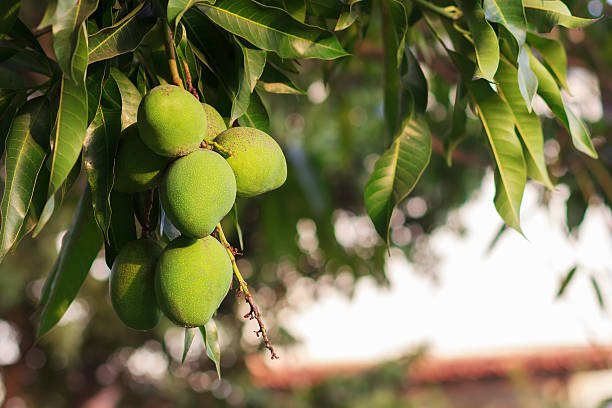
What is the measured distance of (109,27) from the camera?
770 millimetres

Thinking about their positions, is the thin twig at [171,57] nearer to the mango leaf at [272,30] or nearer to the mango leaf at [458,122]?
the mango leaf at [272,30]

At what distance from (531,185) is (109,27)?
227 cm

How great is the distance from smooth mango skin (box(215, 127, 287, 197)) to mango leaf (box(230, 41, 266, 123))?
0.10ft

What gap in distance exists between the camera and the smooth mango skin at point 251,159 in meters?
0.77

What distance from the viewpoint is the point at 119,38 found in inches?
30.7

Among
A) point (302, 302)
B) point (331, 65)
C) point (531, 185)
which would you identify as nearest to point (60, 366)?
point (302, 302)

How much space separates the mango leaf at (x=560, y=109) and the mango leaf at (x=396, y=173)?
14 centimetres

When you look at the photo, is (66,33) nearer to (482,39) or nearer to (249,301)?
(249,301)

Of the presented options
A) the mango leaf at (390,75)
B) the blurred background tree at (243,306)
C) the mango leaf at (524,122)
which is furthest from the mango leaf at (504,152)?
the blurred background tree at (243,306)

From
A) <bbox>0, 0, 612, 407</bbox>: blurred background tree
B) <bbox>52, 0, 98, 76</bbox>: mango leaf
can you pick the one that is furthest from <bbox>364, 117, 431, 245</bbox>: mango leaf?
<bbox>0, 0, 612, 407</bbox>: blurred background tree

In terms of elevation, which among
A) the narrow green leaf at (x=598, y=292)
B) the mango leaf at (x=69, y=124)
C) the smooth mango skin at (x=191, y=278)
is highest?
the mango leaf at (x=69, y=124)

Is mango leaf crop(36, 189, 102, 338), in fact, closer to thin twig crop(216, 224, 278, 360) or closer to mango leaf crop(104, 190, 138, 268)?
mango leaf crop(104, 190, 138, 268)

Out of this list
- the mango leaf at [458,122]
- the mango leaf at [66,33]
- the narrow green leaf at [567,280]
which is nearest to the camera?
the mango leaf at [66,33]

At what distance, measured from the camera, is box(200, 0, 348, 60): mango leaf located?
821mm
